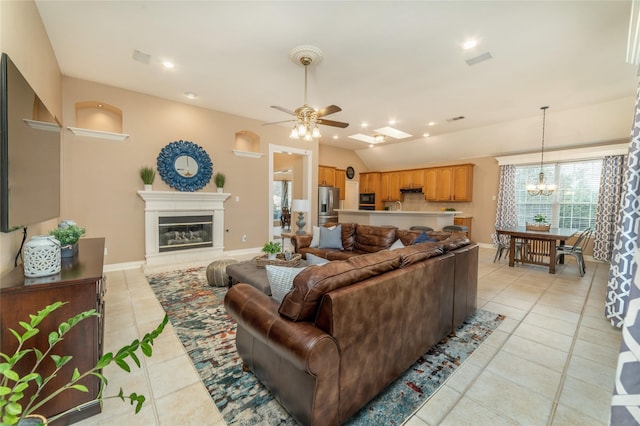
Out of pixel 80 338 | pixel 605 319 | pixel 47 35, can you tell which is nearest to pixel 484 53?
A: pixel 605 319

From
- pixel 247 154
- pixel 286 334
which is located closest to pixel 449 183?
pixel 247 154

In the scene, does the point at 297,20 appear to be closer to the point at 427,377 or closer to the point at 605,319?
the point at 427,377

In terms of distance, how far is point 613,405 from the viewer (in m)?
0.70

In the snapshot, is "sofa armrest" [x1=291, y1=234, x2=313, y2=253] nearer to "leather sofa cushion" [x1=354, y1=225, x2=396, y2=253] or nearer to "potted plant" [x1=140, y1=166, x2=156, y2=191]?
"leather sofa cushion" [x1=354, y1=225, x2=396, y2=253]

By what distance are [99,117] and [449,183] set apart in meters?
8.32

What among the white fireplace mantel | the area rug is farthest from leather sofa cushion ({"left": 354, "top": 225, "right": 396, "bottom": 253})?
the white fireplace mantel

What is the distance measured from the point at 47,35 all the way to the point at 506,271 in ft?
24.2

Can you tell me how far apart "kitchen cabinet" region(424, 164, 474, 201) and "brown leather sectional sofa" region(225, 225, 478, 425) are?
6.44 m

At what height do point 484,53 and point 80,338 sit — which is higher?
point 484,53

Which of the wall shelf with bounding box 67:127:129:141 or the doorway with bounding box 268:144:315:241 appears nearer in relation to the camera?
the wall shelf with bounding box 67:127:129:141

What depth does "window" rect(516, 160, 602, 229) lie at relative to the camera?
19.8ft

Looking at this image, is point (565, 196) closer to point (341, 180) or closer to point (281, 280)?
point (341, 180)

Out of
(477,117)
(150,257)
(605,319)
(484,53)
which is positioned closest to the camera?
(605,319)

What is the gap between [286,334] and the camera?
1.41 m
